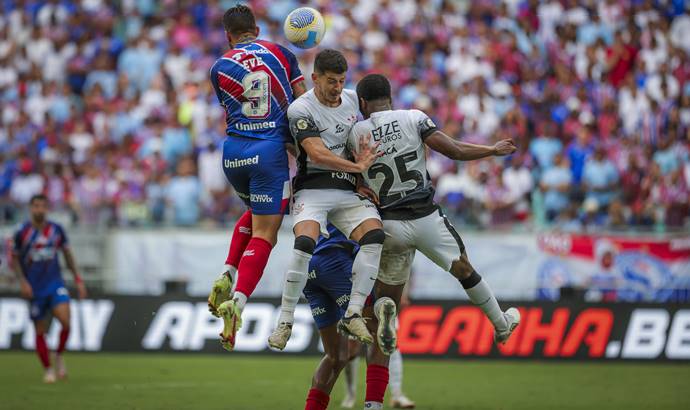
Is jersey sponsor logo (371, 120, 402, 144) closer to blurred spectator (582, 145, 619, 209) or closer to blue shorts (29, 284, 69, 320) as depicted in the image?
blue shorts (29, 284, 69, 320)

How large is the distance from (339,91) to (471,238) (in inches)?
406

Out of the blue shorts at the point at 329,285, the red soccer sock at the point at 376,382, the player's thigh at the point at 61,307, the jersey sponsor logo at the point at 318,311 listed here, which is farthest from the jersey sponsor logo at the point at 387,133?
the player's thigh at the point at 61,307

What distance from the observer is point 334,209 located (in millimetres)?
10609

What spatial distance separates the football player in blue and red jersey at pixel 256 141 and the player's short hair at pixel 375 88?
71cm

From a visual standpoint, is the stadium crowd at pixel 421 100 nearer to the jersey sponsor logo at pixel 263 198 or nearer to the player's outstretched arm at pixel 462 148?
the player's outstretched arm at pixel 462 148

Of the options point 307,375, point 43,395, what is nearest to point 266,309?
point 307,375

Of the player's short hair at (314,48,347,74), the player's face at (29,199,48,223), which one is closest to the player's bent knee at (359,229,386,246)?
the player's short hair at (314,48,347,74)

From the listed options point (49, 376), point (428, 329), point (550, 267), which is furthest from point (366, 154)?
point (550, 267)

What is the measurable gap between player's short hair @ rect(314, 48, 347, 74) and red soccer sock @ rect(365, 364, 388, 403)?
2.82m

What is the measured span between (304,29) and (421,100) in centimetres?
1352

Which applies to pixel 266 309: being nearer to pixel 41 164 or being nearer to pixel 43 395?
pixel 43 395

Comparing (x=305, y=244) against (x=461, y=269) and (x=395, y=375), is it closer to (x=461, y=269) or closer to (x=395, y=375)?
(x=461, y=269)

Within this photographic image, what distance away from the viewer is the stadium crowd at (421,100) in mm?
21797

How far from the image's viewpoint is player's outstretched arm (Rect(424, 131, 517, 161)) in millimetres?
10414
